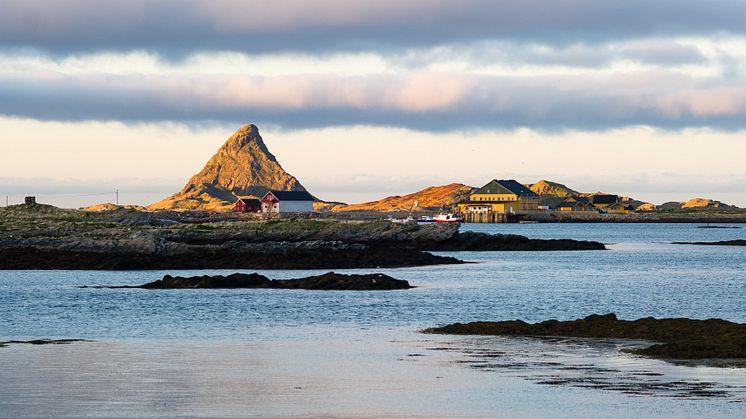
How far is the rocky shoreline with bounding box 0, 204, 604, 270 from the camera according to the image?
73.8 m

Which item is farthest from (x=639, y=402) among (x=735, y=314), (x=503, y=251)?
(x=503, y=251)

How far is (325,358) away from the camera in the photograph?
2692 centimetres

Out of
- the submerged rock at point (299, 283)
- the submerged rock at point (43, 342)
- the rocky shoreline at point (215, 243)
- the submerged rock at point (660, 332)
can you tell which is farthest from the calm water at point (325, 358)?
the rocky shoreline at point (215, 243)

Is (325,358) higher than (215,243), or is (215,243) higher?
(215,243)

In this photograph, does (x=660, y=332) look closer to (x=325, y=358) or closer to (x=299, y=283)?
(x=325, y=358)

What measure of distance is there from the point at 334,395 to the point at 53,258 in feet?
186

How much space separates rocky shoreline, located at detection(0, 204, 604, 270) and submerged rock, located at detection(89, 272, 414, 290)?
1736 centimetres

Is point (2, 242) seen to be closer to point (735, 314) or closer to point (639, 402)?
point (735, 314)

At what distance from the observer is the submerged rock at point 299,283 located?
5306cm

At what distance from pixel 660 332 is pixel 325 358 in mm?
9416

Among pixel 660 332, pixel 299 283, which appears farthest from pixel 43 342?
pixel 299 283

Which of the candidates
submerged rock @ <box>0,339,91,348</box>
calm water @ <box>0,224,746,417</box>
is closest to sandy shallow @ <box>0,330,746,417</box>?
calm water @ <box>0,224,746,417</box>

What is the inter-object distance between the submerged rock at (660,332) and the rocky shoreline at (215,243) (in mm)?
40198

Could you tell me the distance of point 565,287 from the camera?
6072cm
